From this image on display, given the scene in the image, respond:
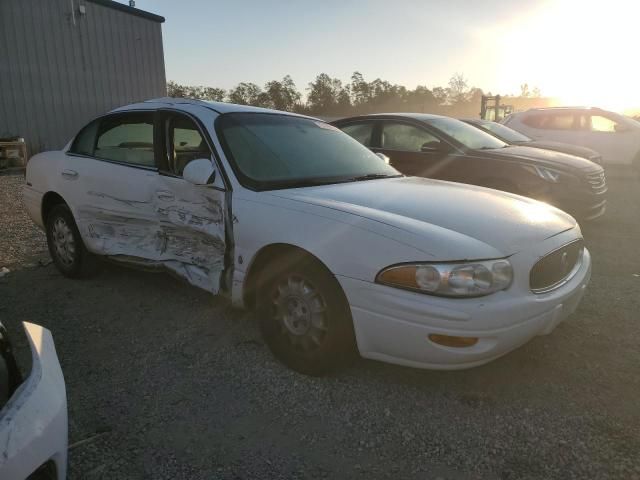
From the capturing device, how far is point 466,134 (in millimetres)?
6457

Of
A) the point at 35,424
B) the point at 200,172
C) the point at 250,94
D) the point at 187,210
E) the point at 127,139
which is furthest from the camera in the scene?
the point at 250,94

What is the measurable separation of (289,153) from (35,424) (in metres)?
2.34

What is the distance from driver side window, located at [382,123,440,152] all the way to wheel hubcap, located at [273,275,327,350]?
3.92 metres

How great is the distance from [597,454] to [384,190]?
182 cm

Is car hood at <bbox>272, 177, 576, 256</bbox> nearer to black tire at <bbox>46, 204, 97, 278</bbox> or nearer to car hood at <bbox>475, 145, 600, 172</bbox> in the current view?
black tire at <bbox>46, 204, 97, 278</bbox>

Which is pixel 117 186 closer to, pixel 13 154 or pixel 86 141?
pixel 86 141

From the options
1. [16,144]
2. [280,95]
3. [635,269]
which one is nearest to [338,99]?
[280,95]

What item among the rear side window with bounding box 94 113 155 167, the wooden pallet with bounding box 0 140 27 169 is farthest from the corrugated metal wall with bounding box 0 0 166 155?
the rear side window with bounding box 94 113 155 167

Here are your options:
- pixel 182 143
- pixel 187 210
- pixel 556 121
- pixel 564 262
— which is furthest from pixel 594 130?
pixel 187 210

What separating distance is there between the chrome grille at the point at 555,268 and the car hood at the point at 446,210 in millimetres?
114

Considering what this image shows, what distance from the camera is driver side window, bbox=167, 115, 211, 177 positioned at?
342 cm

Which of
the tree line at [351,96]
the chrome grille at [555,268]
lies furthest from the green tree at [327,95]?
the chrome grille at [555,268]

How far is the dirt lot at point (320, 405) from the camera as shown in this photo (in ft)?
6.96

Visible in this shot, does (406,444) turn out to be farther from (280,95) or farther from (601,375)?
(280,95)
